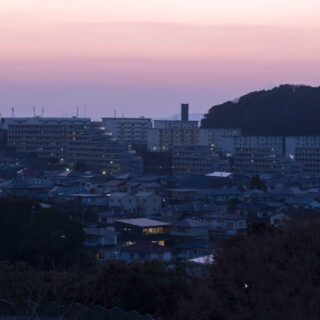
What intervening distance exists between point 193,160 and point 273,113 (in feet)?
39.6

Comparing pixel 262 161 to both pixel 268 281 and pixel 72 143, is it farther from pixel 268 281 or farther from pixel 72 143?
pixel 268 281

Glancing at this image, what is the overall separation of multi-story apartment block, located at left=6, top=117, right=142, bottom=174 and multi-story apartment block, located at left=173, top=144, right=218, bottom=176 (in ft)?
6.29

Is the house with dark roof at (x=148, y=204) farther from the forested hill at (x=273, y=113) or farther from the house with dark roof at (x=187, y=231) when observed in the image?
the forested hill at (x=273, y=113)

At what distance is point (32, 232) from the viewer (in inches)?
396

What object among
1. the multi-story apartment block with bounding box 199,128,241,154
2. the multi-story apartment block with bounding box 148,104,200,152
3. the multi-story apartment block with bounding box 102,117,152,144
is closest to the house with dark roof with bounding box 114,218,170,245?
the multi-story apartment block with bounding box 148,104,200,152

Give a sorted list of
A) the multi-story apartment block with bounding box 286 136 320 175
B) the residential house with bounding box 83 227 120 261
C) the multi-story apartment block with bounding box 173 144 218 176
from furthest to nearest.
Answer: the multi-story apartment block with bounding box 286 136 320 175
the multi-story apartment block with bounding box 173 144 218 176
the residential house with bounding box 83 227 120 261

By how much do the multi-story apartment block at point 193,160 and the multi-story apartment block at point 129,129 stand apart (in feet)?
29.8

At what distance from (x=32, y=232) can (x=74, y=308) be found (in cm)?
535

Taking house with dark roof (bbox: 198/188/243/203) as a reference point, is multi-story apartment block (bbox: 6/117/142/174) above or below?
above

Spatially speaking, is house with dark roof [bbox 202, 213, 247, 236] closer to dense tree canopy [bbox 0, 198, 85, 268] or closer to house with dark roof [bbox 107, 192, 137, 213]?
house with dark roof [bbox 107, 192, 137, 213]

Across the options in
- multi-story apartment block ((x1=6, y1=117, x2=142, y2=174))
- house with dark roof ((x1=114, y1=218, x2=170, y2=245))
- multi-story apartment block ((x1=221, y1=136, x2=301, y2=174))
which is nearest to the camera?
house with dark roof ((x1=114, y1=218, x2=170, y2=245))

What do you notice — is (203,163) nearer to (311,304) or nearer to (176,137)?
(176,137)

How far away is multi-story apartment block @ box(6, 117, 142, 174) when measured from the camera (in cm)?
2980

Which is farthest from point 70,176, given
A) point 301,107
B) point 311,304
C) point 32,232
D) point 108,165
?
point 311,304
